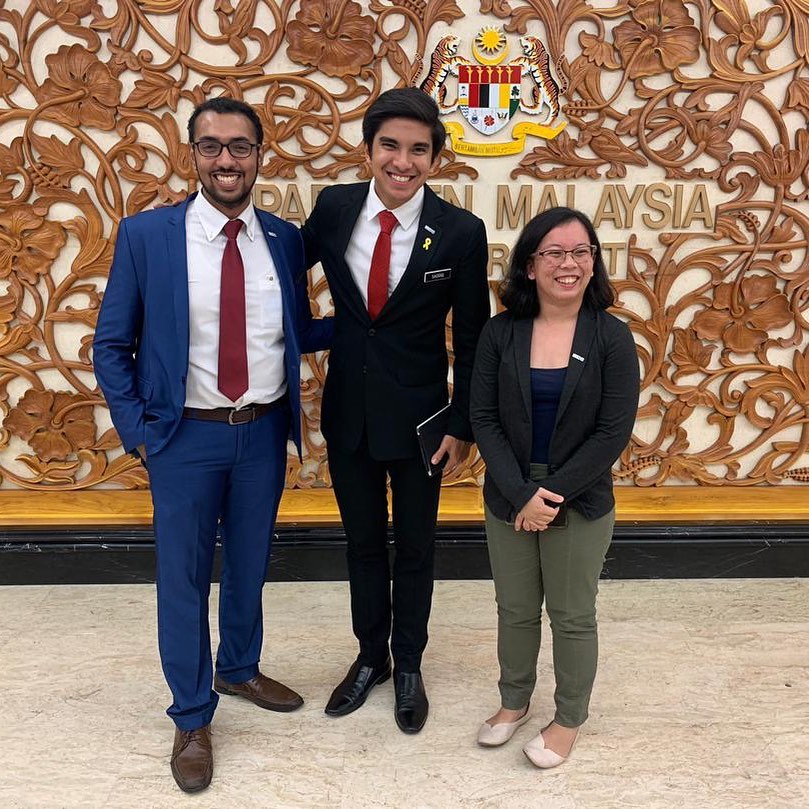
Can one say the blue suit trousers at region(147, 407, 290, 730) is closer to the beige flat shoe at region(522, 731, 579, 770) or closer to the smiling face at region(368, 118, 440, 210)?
the smiling face at region(368, 118, 440, 210)

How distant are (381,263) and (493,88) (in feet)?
4.05

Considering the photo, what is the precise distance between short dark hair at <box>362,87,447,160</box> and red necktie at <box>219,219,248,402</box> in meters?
0.40

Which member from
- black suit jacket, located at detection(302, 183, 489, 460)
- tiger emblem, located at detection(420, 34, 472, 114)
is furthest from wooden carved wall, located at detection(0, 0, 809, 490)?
black suit jacket, located at detection(302, 183, 489, 460)

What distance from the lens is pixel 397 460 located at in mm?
2051

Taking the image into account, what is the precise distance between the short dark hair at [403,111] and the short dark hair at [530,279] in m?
0.34

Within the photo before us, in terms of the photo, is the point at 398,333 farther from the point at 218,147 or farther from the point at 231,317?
the point at 218,147

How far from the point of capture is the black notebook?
1.99m

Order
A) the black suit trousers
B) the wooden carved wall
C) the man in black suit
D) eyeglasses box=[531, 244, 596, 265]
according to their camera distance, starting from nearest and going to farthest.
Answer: eyeglasses box=[531, 244, 596, 265] < the man in black suit < the black suit trousers < the wooden carved wall

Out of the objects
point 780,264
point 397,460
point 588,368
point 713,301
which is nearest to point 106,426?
point 397,460

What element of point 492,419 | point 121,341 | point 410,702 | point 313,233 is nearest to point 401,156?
point 313,233

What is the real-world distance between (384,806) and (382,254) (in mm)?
1371

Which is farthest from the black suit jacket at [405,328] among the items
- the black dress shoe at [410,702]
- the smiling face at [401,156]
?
the black dress shoe at [410,702]

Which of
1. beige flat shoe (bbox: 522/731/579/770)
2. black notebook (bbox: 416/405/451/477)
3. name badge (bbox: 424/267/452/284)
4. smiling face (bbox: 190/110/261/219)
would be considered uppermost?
smiling face (bbox: 190/110/261/219)

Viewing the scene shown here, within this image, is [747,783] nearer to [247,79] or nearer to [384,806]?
[384,806]
